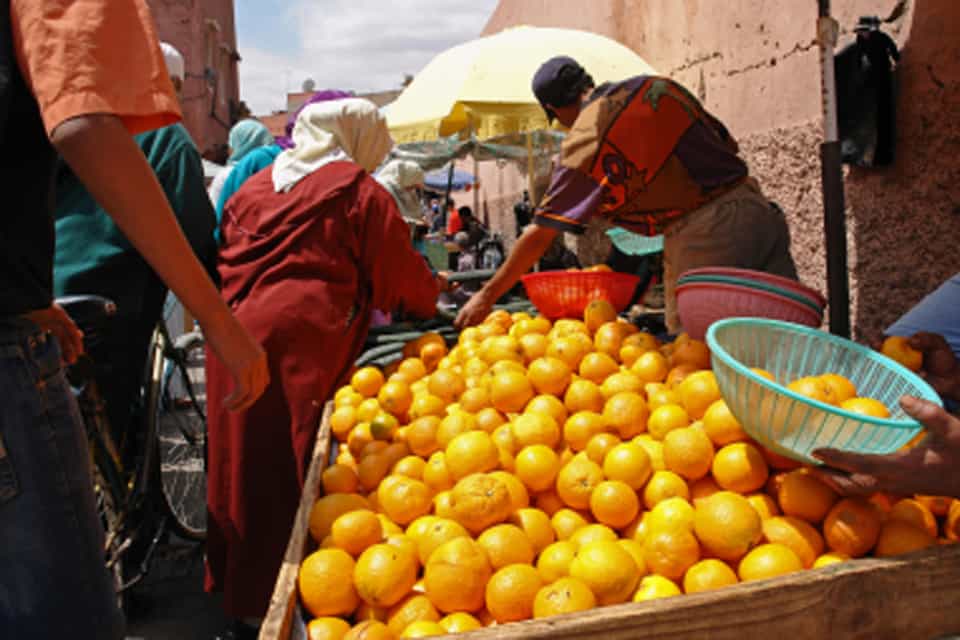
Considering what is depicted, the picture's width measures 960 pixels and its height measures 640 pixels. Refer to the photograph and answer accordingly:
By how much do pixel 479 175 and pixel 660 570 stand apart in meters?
19.3

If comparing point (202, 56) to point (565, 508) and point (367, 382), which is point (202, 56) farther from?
point (565, 508)

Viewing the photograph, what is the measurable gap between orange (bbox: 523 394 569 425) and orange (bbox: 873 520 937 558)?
0.80 meters

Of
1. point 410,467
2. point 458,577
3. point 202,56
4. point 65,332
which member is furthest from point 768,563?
point 202,56

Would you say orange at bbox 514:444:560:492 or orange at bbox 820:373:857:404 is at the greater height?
orange at bbox 820:373:857:404

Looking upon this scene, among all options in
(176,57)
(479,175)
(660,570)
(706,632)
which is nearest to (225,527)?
(660,570)

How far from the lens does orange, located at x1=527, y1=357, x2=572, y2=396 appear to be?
1.97 meters

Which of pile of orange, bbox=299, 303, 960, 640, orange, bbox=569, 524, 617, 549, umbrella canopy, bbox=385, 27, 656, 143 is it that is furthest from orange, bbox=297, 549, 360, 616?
umbrella canopy, bbox=385, 27, 656, 143

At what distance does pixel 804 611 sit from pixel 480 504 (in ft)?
2.09

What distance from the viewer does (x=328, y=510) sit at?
61.1 inches

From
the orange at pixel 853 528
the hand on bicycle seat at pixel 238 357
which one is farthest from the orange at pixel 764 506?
the hand on bicycle seat at pixel 238 357

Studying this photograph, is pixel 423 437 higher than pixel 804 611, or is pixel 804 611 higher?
pixel 804 611

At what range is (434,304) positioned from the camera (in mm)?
2918

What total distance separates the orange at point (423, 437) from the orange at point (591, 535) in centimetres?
54

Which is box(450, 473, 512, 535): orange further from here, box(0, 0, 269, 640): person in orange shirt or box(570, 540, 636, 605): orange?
box(0, 0, 269, 640): person in orange shirt
